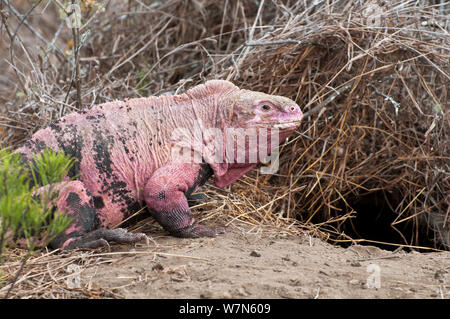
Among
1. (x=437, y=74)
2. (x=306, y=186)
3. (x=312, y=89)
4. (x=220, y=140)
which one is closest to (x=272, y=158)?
(x=306, y=186)

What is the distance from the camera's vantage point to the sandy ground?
10.5ft

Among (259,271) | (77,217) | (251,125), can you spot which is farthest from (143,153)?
(259,271)

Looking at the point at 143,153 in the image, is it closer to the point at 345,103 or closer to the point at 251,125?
the point at 251,125

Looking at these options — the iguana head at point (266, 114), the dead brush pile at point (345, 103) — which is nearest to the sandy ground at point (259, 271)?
the iguana head at point (266, 114)

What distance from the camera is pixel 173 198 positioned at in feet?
13.7

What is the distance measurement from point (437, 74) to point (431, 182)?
1.26m

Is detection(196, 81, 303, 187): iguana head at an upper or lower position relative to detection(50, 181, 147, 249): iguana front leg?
upper

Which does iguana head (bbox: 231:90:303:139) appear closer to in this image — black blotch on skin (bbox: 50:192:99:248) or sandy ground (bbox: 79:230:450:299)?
sandy ground (bbox: 79:230:450:299)

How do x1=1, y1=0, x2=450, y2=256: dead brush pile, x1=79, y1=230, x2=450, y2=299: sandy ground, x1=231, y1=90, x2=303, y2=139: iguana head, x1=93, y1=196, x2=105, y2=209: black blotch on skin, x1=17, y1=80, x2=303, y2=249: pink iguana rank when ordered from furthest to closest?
x1=1, y1=0, x2=450, y2=256: dead brush pile
x1=231, y1=90, x2=303, y2=139: iguana head
x1=93, y1=196, x2=105, y2=209: black blotch on skin
x1=17, y1=80, x2=303, y2=249: pink iguana
x1=79, y1=230, x2=450, y2=299: sandy ground

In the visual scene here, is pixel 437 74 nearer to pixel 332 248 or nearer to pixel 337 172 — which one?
pixel 337 172

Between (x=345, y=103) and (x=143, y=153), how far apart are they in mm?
2650

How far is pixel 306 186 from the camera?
6.06 m

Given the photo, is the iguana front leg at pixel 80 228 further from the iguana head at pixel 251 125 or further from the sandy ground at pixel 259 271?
the iguana head at pixel 251 125

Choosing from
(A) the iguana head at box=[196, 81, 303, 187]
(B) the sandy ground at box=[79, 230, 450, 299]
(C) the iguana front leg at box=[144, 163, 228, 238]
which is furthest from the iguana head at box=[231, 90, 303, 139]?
(B) the sandy ground at box=[79, 230, 450, 299]
